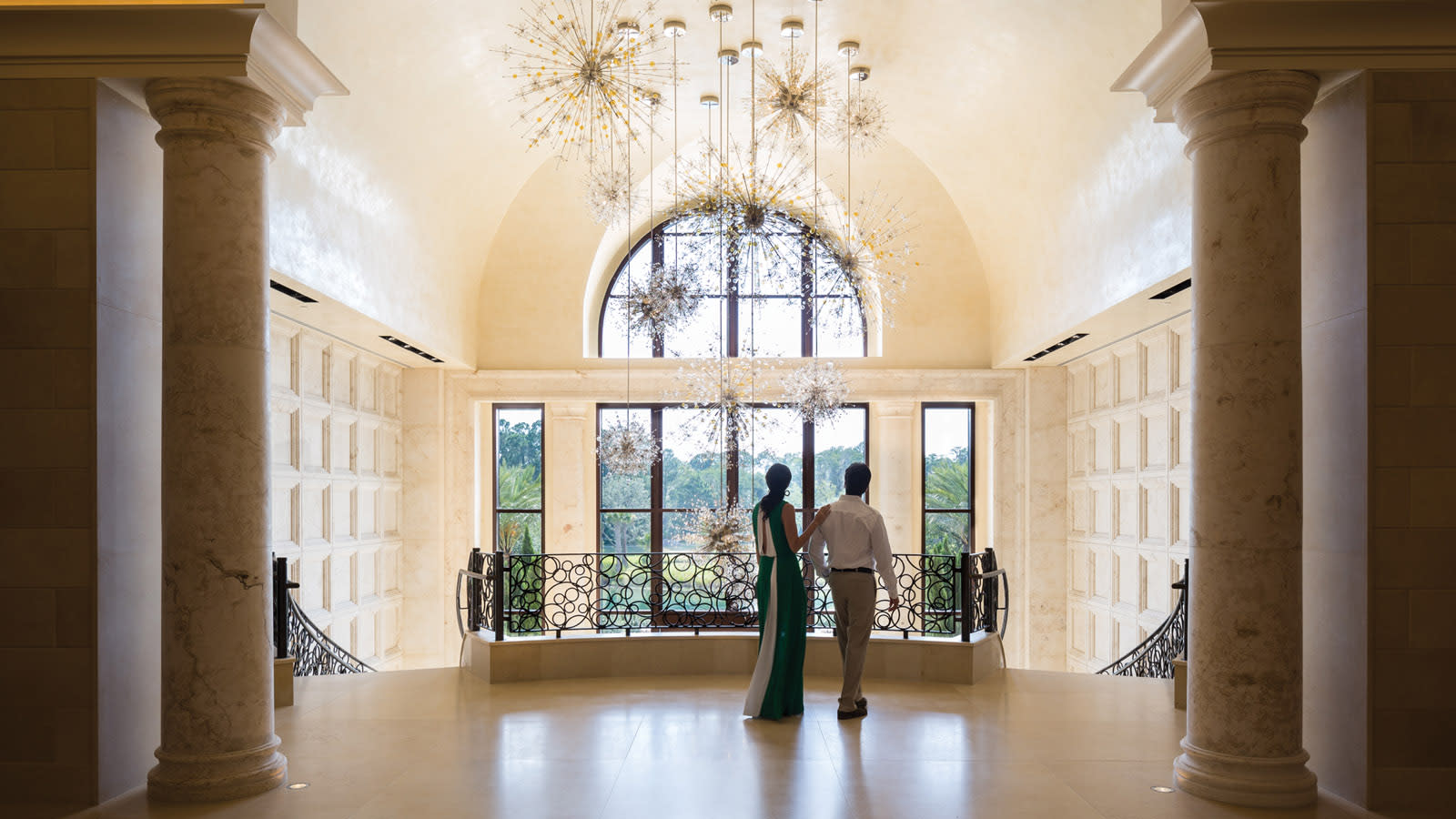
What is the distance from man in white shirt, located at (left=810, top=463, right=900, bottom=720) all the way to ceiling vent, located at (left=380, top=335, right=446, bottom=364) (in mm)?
6240

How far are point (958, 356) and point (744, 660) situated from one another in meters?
6.56

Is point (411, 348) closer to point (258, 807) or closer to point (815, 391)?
point (815, 391)

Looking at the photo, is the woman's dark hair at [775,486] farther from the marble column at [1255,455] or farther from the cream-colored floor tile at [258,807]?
the cream-colored floor tile at [258,807]

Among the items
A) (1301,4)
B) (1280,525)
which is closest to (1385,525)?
(1280,525)

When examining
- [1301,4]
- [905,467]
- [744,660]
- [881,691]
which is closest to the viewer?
[1301,4]

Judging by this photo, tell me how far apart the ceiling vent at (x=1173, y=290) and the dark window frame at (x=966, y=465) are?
4903mm

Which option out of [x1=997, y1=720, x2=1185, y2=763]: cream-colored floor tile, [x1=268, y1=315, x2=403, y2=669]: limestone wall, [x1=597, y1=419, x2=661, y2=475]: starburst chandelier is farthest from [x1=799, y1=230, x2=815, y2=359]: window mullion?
[x1=997, y1=720, x2=1185, y2=763]: cream-colored floor tile

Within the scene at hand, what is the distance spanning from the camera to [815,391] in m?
10.7

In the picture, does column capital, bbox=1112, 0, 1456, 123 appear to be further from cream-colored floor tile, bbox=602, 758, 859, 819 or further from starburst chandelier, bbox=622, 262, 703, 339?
starburst chandelier, bbox=622, 262, 703, 339

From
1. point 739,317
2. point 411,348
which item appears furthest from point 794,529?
point 739,317

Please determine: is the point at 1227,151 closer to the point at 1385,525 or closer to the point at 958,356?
the point at 1385,525

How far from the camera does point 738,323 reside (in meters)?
14.3

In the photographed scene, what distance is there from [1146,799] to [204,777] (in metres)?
4.48

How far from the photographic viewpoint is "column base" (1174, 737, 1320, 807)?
195 inches
